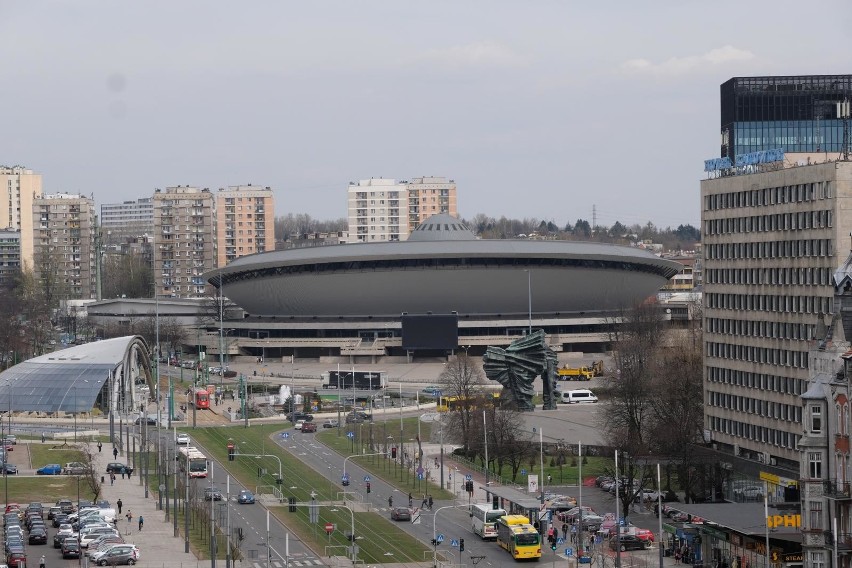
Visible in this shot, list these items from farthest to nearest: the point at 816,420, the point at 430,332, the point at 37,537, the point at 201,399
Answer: the point at 430,332 < the point at 201,399 < the point at 37,537 < the point at 816,420

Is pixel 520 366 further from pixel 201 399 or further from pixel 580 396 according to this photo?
pixel 201 399

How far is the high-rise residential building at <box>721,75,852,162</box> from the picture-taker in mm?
174125

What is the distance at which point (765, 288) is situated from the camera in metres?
83.4

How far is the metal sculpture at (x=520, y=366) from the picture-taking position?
4793 inches

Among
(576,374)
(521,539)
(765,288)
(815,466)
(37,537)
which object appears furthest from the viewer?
(576,374)

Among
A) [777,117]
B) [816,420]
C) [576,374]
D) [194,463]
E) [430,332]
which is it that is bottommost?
[194,463]

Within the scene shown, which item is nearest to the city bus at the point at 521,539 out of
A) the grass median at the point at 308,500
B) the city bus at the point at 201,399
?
the grass median at the point at 308,500

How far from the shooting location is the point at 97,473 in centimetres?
9512

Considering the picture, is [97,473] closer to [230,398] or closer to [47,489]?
[47,489]

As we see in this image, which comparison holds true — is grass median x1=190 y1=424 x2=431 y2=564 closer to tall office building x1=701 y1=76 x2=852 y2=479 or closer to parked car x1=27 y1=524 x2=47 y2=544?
parked car x1=27 y1=524 x2=47 y2=544

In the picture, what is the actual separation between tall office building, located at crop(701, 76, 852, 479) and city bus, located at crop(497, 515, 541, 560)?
39.1 feet

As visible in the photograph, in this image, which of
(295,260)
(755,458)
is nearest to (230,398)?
(295,260)

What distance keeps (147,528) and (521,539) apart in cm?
1794

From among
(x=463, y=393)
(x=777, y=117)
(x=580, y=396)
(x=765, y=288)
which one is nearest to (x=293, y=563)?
(x=765, y=288)
